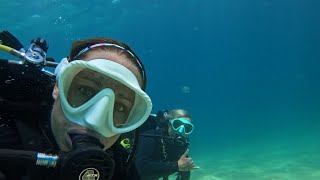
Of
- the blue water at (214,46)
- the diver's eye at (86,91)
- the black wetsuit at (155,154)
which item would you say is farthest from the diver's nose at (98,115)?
the blue water at (214,46)

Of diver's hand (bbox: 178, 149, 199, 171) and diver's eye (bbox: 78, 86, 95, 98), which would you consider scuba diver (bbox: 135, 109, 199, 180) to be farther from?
diver's eye (bbox: 78, 86, 95, 98)

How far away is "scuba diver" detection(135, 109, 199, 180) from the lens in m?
6.81

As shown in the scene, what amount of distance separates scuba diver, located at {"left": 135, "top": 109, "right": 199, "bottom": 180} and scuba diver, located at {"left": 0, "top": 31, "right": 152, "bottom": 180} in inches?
150

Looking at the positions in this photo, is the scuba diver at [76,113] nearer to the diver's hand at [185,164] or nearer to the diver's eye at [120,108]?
the diver's eye at [120,108]

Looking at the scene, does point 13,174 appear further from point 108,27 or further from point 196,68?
point 196,68

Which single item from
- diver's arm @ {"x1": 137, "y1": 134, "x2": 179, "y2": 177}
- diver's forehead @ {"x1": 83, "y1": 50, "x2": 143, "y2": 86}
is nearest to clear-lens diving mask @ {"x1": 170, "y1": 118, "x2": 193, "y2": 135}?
diver's arm @ {"x1": 137, "y1": 134, "x2": 179, "y2": 177}

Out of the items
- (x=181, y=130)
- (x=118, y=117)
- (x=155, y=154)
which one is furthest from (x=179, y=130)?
(x=118, y=117)

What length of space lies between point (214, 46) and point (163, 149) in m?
102

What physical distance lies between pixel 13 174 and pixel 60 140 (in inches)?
14.9

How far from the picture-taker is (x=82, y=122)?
222cm

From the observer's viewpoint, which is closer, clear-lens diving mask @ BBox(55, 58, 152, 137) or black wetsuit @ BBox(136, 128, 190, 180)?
clear-lens diving mask @ BBox(55, 58, 152, 137)

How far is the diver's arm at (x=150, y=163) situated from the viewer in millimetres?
6723

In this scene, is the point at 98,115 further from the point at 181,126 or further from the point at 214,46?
the point at 214,46

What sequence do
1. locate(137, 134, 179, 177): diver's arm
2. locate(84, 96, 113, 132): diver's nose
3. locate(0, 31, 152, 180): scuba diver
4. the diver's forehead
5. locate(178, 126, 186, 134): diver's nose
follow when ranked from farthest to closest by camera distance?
locate(178, 126, 186, 134): diver's nose, locate(137, 134, 179, 177): diver's arm, the diver's forehead, locate(84, 96, 113, 132): diver's nose, locate(0, 31, 152, 180): scuba diver
